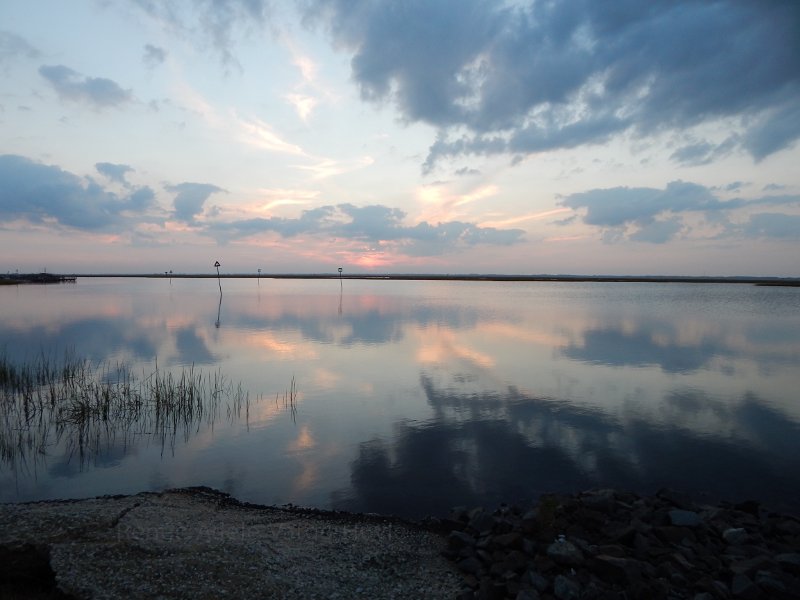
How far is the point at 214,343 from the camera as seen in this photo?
1364 inches

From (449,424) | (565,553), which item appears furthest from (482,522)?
(449,424)

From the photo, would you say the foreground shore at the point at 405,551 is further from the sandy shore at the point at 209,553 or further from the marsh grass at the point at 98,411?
the marsh grass at the point at 98,411

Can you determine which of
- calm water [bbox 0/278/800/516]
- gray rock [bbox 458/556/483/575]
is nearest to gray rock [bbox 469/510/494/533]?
gray rock [bbox 458/556/483/575]

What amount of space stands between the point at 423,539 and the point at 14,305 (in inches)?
3060

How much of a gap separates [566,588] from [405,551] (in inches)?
123

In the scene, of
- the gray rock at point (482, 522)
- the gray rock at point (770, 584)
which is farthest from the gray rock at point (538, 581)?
the gray rock at point (770, 584)

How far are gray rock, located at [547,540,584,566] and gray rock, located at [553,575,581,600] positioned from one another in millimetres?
582

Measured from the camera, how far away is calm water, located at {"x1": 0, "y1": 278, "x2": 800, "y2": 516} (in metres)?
12.1

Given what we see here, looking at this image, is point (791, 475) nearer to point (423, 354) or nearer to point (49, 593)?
point (49, 593)

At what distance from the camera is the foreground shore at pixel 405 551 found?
704 cm

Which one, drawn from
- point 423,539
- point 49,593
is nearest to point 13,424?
point 49,593

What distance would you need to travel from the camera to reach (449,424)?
16.7 meters

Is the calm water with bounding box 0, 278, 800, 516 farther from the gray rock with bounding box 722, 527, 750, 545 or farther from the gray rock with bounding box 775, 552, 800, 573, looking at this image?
the gray rock with bounding box 775, 552, 800, 573

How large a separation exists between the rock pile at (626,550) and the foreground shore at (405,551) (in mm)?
25
